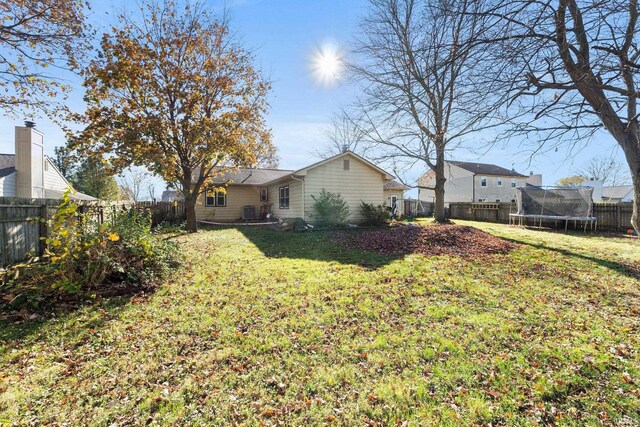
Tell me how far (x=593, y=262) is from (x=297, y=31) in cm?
1064

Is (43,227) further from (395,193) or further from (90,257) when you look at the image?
(395,193)

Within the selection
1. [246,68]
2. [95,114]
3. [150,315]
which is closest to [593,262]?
[150,315]

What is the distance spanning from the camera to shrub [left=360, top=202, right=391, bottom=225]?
1477 centimetres

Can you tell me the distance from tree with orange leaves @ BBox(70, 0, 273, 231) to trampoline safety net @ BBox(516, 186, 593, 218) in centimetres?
1514

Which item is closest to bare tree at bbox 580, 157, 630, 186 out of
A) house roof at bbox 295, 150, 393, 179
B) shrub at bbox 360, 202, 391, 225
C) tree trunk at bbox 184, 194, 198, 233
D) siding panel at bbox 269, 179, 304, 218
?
house roof at bbox 295, 150, 393, 179

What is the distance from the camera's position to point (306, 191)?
1460 cm

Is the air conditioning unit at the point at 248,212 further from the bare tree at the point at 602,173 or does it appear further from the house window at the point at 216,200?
the bare tree at the point at 602,173

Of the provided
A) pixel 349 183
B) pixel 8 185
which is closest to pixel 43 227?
pixel 349 183

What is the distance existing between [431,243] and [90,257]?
888cm

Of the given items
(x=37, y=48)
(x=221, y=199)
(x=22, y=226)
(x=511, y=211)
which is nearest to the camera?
(x=22, y=226)

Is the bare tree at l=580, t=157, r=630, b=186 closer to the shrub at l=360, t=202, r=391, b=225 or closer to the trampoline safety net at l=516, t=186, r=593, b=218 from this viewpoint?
the trampoline safety net at l=516, t=186, r=593, b=218

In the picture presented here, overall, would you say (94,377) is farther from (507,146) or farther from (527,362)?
(507,146)

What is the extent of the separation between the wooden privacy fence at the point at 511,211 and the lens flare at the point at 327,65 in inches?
537

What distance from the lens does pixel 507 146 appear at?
5477 mm
